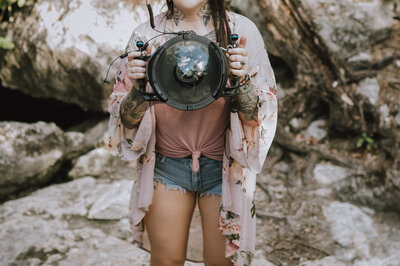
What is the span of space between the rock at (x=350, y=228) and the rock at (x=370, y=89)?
3.21 ft

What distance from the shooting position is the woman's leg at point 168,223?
5.19 feet

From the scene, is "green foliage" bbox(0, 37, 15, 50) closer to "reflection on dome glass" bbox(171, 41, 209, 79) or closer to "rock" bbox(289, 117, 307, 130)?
"rock" bbox(289, 117, 307, 130)

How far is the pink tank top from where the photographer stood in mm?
1543

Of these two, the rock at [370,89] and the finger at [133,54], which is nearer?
the finger at [133,54]

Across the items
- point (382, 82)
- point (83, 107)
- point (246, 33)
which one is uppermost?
point (382, 82)

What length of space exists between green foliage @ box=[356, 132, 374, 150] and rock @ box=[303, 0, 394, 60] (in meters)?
0.76

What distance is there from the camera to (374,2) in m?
3.69

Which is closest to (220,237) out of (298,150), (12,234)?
(12,234)

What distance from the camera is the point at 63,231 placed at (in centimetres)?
282

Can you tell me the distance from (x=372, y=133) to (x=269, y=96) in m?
2.30

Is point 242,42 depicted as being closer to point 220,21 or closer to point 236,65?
point 236,65

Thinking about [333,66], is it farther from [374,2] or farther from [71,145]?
[71,145]

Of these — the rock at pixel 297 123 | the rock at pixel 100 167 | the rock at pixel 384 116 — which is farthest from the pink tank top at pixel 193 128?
the rock at pixel 297 123

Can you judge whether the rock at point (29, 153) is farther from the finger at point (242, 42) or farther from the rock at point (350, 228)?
the finger at point (242, 42)
